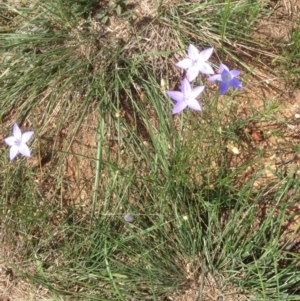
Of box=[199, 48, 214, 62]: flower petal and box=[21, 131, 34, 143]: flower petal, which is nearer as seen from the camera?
box=[199, 48, 214, 62]: flower petal

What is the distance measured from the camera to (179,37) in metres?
2.46

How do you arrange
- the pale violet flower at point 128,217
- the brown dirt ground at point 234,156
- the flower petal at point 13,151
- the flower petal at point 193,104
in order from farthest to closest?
the brown dirt ground at point 234,156
the pale violet flower at point 128,217
the flower petal at point 13,151
the flower petal at point 193,104

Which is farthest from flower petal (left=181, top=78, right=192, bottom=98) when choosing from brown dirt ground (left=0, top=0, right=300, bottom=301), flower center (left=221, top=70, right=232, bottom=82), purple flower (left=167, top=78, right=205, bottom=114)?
brown dirt ground (left=0, top=0, right=300, bottom=301)

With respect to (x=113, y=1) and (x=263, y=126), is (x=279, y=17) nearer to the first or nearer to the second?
(x=263, y=126)

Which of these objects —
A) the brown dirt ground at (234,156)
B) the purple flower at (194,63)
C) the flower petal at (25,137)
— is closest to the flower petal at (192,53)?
the purple flower at (194,63)

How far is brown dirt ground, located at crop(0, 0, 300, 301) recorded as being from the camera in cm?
237

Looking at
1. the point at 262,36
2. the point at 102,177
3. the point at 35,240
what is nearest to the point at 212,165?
the point at 102,177

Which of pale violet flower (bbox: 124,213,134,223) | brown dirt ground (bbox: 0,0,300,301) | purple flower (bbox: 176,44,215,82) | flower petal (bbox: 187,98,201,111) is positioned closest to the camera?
flower petal (bbox: 187,98,201,111)

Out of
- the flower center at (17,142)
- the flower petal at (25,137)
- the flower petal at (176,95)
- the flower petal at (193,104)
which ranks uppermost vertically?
the flower petal at (176,95)

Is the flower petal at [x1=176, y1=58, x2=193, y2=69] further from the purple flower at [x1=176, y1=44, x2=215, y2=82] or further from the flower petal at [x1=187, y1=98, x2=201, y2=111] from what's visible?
the flower petal at [x1=187, y1=98, x2=201, y2=111]

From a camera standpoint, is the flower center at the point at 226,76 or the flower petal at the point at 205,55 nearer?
the flower center at the point at 226,76

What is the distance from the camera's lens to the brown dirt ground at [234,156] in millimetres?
2373

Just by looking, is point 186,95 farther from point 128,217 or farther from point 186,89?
point 128,217

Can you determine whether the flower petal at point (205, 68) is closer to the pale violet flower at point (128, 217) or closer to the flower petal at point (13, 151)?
the pale violet flower at point (128, 217)
